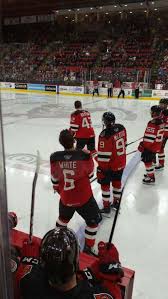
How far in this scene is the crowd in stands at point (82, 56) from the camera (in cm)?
1555

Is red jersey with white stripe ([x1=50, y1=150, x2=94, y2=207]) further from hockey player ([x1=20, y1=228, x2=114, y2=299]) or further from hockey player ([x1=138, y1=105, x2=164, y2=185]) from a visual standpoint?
hockey player ([x1=138, y1=105, x2=164, y2=185])

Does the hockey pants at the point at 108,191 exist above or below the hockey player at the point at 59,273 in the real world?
below

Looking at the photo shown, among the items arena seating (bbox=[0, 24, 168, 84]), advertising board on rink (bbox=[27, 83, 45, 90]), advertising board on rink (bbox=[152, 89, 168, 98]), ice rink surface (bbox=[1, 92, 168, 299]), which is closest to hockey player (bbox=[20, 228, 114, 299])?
ice rink surface (bbox=[1, 92, 168, 299])

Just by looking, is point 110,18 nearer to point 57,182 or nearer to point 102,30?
point 102,30

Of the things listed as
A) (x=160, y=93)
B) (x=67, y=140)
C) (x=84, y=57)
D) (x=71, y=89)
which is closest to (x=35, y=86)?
(x=71, y=89)

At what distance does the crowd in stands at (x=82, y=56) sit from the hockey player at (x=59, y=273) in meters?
14.1

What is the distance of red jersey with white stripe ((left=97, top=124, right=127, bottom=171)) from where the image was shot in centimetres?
283

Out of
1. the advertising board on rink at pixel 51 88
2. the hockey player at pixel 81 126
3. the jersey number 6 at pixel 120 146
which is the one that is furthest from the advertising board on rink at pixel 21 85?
the jersey number 6 at pixel 120 146

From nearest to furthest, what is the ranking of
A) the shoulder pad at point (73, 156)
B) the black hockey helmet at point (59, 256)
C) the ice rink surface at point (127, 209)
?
1. the black hockey helmet at point (59, 256)
2. the shoulder pad at point (73, 156)
3. the ice rink surface at point (127, 209)

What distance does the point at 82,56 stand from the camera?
19.1 m

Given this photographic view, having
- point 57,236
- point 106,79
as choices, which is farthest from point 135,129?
point 106,79

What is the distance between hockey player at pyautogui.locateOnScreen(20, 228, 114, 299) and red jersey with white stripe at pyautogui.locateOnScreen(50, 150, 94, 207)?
3.56 feet

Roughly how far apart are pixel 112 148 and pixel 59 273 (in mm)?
2009

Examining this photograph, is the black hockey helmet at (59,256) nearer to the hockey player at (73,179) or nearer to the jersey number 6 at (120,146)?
the hockey player at (73,179)
